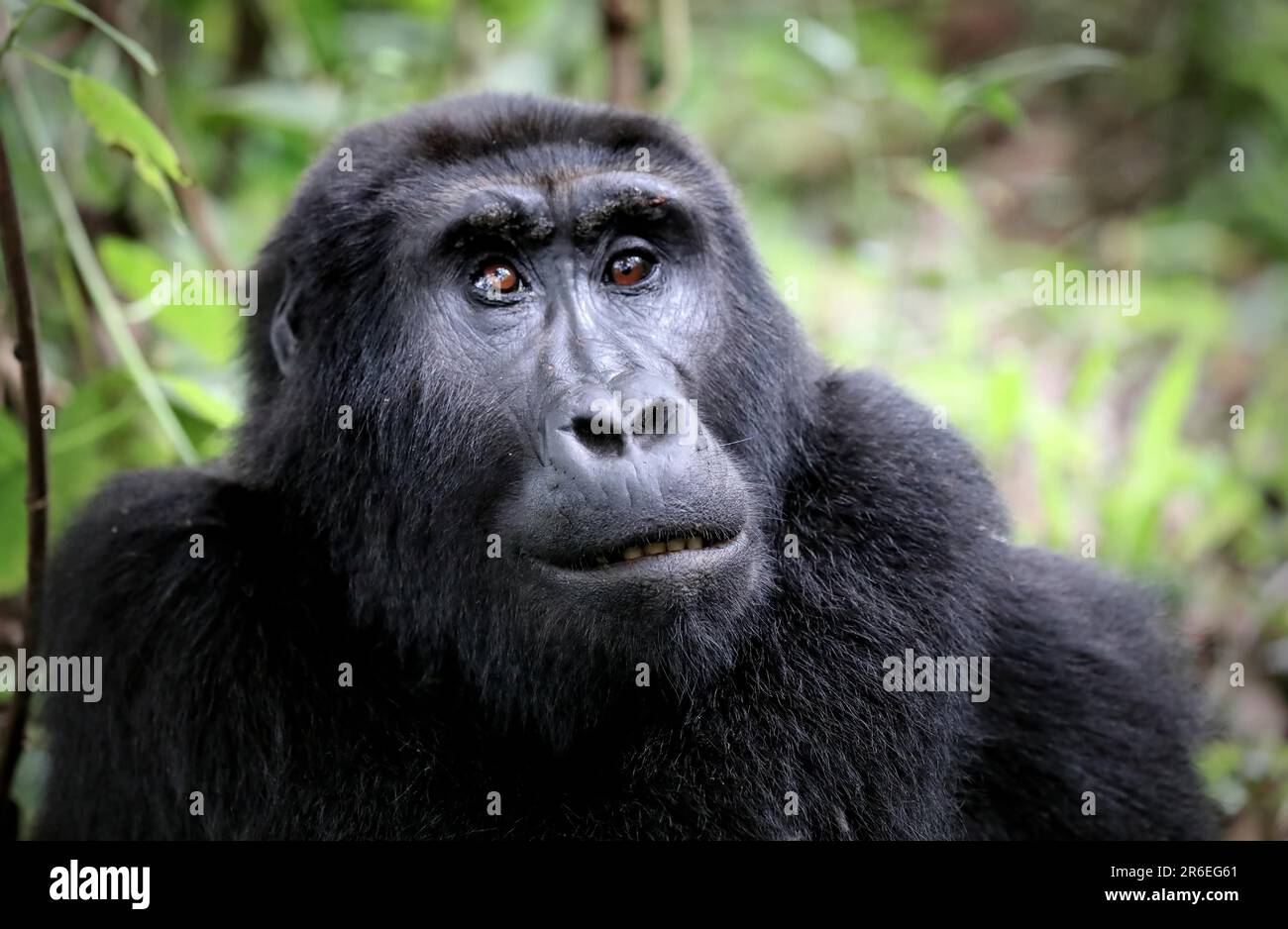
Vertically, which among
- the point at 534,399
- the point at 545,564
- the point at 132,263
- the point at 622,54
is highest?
the point at 622,54

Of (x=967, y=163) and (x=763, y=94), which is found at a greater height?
(x=967, y=163)

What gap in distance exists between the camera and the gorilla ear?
4.06 m

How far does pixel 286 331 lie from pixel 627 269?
3.29 ft

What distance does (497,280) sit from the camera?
382cm

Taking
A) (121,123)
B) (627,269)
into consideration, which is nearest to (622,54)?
(627,269)

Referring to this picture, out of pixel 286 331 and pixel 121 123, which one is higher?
pixel 121 123

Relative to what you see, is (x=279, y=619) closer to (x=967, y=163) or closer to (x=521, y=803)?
(x=521, y=803)

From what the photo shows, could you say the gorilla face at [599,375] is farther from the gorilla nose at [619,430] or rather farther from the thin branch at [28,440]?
the thin branch at [28,440]

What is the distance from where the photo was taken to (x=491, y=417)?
12.0ft

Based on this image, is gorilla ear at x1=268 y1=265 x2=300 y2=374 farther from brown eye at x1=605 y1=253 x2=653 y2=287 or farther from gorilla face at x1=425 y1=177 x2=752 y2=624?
brown eye at x1=605 y1=253 x2=653 y2=287

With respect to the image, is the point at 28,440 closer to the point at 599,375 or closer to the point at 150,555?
the point at 150,555

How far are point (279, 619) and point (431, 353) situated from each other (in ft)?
2.67

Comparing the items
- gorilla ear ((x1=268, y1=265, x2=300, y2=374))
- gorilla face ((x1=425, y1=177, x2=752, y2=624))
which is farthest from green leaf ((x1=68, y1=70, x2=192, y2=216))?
gorilla face ((x1=425, y1=177, x2=752, y2=624))

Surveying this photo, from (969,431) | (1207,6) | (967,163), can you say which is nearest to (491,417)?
(969,431)
